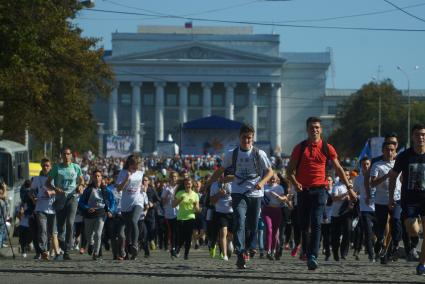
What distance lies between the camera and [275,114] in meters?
141

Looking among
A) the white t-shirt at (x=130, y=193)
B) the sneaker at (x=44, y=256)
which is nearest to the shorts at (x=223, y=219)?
the white t-shirt at (x=130, y=193)

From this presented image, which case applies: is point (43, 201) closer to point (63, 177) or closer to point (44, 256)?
point (63, 177)

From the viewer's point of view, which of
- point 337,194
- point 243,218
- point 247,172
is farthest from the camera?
point 337,194

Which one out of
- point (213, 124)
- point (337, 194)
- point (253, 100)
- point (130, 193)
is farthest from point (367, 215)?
point (253, 100)

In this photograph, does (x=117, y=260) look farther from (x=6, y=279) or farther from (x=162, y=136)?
(x=162, y=136)

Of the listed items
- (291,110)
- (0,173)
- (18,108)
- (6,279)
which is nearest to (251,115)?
(291,110)

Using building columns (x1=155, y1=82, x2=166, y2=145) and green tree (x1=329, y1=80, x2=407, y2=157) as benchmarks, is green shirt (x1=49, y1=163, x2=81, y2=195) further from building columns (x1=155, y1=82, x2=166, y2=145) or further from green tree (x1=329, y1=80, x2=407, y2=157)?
building columns (x1=155, y1=82, x2=166, y2=145)

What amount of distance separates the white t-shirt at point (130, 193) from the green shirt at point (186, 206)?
1784 mm

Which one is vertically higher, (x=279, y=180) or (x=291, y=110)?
(x=291, y=110)

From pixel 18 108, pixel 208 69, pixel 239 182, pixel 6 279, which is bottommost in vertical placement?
pixel 6 279

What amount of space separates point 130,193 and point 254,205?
3899 millimetres

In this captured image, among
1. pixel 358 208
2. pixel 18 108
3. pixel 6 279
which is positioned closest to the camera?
pixel 6 279

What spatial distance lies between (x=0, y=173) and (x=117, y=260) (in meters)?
15.7

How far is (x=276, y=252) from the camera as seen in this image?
21.2 meters
